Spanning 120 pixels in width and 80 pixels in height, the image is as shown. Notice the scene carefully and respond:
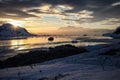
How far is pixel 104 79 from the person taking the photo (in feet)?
21.3

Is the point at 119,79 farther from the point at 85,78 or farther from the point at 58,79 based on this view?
the point at 58,79

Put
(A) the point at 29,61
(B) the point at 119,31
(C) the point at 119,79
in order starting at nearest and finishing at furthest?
1. (C) the point at 119,79
2. (A) the point at 29,61
3. (B) the point at 119,31

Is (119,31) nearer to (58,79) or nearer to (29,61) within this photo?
(29,61)

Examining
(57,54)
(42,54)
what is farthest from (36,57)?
(57,54)

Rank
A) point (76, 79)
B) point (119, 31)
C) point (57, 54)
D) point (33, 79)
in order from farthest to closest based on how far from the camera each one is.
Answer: point (119, 31)
point (57, 54)
point (33, 79)
point (76, 79)

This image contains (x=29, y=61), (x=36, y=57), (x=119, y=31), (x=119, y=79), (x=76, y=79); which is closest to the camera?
(x=119, y=79)

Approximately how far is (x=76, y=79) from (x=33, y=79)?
2038 mm

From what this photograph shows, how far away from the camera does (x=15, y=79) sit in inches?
316

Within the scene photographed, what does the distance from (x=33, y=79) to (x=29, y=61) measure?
36.8ft

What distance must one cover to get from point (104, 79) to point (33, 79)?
122 inches

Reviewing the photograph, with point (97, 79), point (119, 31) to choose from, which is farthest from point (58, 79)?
point (119, 31)

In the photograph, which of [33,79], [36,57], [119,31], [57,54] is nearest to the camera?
[33,79]

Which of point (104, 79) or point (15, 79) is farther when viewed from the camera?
point (15, 79)

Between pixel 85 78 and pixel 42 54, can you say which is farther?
pixel 42 54
